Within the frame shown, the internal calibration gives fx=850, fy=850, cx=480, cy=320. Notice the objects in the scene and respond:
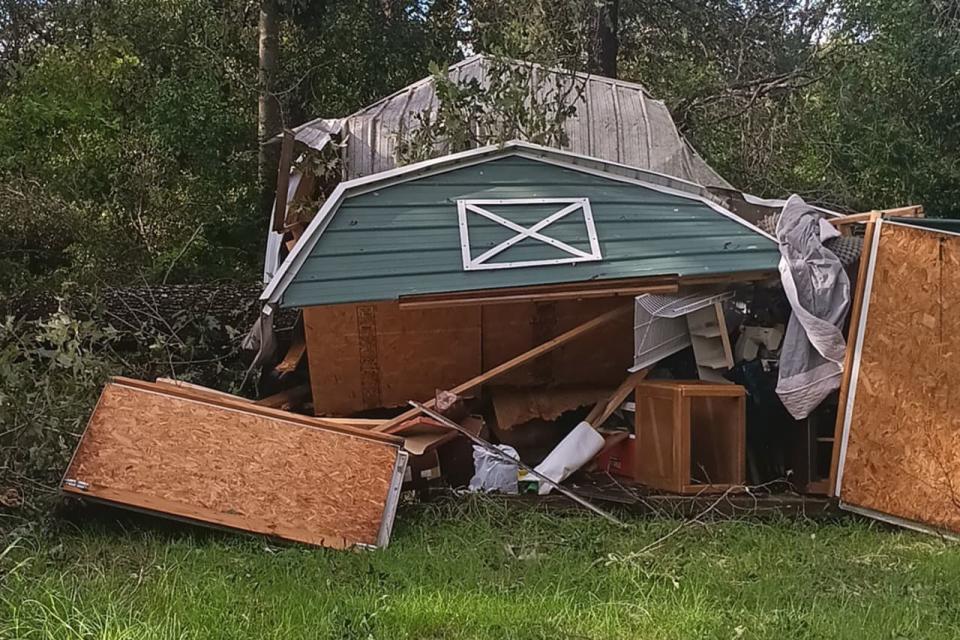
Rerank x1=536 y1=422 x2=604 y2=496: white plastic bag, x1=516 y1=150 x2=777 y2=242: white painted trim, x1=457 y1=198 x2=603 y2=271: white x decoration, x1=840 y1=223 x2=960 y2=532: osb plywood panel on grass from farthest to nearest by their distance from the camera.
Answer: x1=516 y1=150 x2=777 y2=242: white painted trim < x1=457 y1=198 x2=603 y2=271: white x decoration < x1=536 y1=422 x2=604 y2=496: white plastic bag < x1=840 y1=223 x2=960 y2=532: osb plywood panel on grass

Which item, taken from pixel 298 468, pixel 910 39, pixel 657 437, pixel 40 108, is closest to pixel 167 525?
pixel 298 468

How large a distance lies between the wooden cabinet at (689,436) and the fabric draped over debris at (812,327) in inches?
14.2

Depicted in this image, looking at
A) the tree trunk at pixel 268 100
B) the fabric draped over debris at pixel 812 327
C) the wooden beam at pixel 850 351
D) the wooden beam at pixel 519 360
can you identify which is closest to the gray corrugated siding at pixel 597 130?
the tree trunk at pixel 268 100

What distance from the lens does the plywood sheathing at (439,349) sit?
6500 millimetres

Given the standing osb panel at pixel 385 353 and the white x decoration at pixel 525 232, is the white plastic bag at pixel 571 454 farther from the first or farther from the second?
the standing osb panel at pixel 385 353

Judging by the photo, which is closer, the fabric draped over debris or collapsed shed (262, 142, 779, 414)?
the fabric draped over debris

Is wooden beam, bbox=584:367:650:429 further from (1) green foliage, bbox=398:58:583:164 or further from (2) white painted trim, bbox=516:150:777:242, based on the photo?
Result: (1) green foliage, bbox=398:58:583:164

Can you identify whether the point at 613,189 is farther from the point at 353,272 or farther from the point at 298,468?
the point at 298,468

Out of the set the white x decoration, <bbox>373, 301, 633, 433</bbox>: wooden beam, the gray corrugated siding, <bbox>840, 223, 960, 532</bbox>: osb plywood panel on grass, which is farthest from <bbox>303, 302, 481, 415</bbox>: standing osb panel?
the gray corrugated siding

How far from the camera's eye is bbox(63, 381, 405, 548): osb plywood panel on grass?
450cm

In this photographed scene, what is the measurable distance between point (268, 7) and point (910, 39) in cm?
849

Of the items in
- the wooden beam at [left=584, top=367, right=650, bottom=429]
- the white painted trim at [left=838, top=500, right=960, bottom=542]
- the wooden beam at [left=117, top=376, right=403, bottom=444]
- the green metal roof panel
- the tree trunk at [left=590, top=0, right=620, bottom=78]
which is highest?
the tree trunk at [left=590, top=0, right=620, bottom=78]

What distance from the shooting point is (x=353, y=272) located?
5676 millimetres

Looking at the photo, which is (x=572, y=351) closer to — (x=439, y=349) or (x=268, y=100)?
(x=439, y=349)
